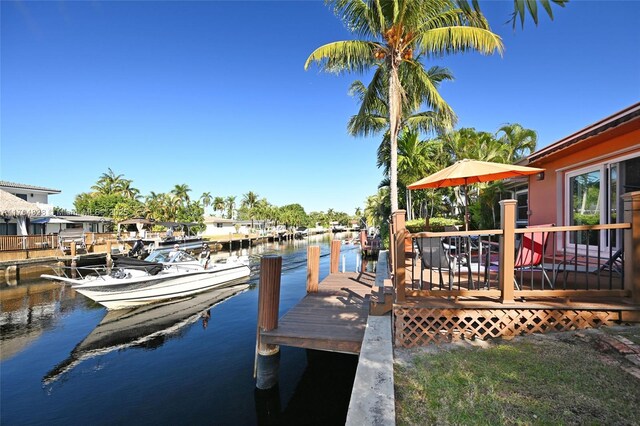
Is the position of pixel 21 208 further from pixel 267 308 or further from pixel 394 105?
pixel 394 105

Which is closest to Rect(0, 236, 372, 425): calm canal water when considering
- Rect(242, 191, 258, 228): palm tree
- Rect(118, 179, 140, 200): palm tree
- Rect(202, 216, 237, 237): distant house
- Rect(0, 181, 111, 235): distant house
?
Rect(0, 181, 111, 235): distant house

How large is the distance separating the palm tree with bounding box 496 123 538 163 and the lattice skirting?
31.0m

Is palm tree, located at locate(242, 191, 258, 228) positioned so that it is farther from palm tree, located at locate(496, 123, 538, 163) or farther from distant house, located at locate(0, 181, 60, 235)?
palm tree, located at locate(496, 123, 538, 163)

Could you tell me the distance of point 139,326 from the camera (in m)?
11.3

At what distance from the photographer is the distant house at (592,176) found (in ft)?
18.2

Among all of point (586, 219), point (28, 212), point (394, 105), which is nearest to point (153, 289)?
point (394, 105)

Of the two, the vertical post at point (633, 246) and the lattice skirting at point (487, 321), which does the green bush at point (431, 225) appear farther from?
the lattice skirting at point (487, 321)

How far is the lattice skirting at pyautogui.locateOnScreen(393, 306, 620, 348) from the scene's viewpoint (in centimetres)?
418

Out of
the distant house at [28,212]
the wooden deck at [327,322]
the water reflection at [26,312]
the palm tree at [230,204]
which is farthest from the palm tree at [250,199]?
the wooden deck at [327,322]

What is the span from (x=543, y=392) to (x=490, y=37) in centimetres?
1151

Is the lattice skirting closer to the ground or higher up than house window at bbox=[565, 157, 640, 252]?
closer to the ground

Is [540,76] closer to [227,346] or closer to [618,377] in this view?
[618,377]

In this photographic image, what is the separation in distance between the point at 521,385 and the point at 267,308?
426 centimetres

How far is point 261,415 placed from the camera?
6012 mm
